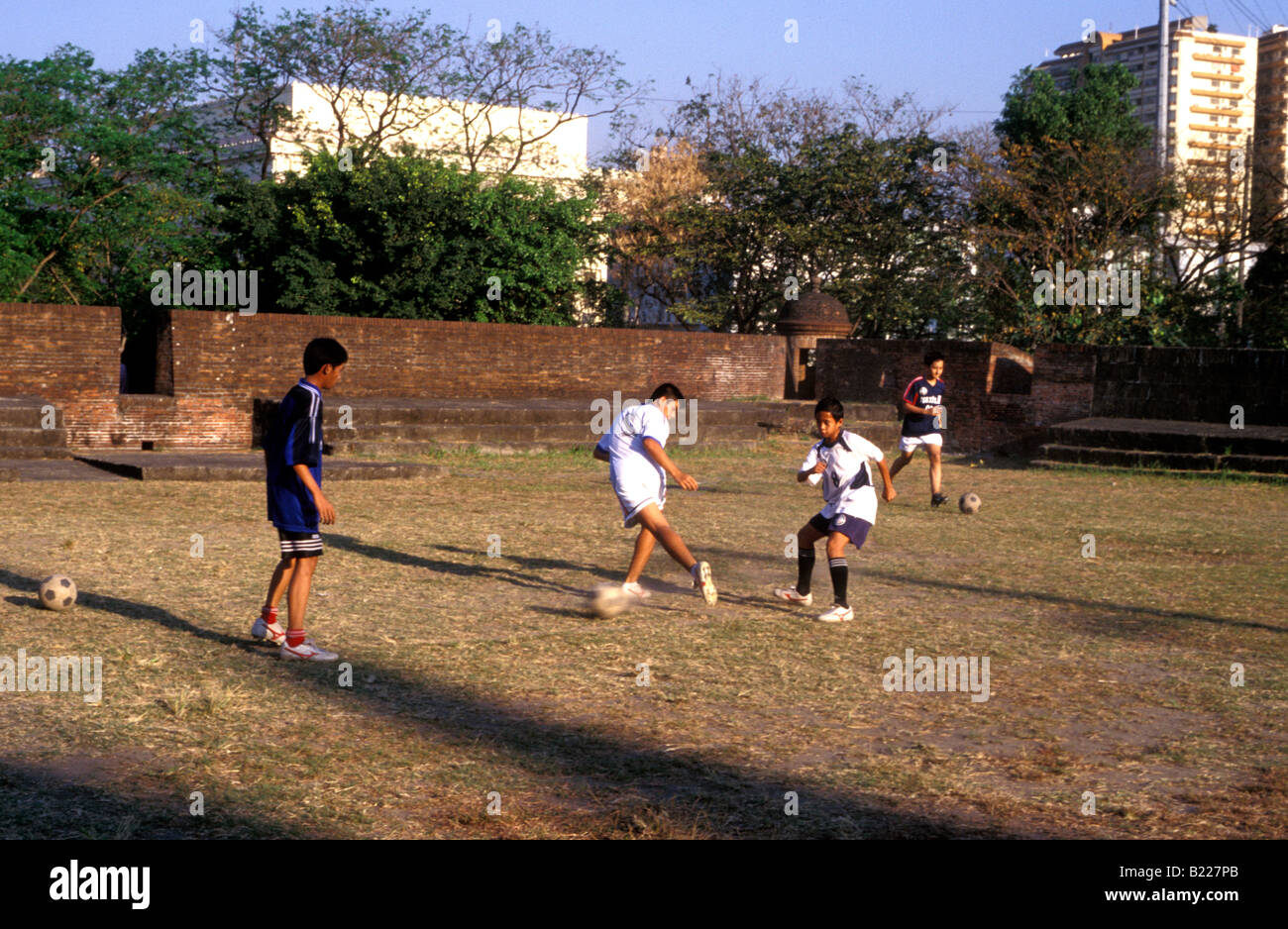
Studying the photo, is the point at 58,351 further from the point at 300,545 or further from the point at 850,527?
the point at 850,527

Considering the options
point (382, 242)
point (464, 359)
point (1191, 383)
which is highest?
point (382, 242)

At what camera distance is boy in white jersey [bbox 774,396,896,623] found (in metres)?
7.79

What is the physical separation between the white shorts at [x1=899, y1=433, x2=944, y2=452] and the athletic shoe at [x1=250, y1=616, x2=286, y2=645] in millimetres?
8756

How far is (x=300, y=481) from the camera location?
6.30 meters

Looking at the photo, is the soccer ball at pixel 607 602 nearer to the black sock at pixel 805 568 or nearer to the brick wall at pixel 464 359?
the black sock at pixel 805 568

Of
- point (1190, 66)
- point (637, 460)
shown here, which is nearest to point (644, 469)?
point (637, 460)

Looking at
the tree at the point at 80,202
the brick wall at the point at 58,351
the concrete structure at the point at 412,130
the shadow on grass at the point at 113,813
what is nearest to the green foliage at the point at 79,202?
the tree at the point at 80,202

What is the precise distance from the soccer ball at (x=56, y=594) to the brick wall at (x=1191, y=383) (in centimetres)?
1834

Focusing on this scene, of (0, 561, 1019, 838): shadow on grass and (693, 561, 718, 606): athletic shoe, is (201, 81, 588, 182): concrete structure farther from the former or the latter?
(0, 561, 1019, 838): shadow on grass

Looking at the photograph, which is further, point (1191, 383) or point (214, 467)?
point (1191, 383)

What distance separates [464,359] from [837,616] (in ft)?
45.5

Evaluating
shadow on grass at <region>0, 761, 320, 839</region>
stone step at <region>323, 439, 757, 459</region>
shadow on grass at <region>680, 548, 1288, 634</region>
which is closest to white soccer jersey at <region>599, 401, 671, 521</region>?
shadow on grass at <region>680, 548, 1288, 634</region>

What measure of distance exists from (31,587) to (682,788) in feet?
17.2

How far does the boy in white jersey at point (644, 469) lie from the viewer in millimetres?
7922
